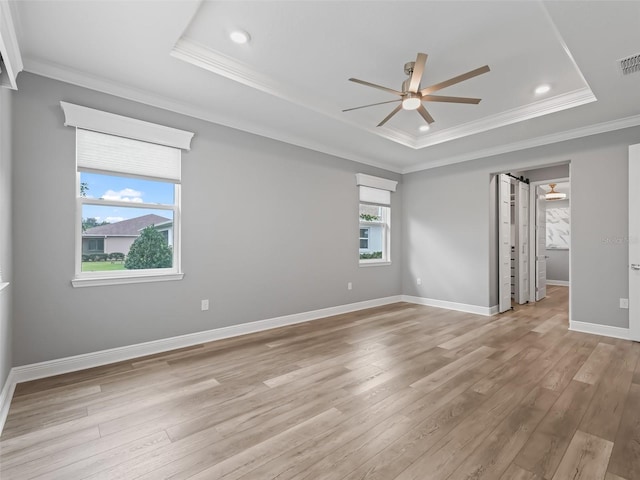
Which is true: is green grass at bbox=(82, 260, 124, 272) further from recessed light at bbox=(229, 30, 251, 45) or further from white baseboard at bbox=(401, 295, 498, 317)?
white baseboard at bbox=(401, 295, 498, 317)

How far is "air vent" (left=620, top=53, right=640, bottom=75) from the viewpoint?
2.63 meters

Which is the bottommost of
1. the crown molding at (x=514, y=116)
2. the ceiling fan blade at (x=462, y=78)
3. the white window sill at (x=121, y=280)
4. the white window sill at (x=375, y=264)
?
the white window sill at (x=375, y=264)

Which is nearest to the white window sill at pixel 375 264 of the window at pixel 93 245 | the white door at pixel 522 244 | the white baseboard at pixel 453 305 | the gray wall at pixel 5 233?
the white baseboard at pixel 453 305

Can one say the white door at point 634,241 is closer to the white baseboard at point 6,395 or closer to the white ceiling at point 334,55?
the white ceiling at point 334,55

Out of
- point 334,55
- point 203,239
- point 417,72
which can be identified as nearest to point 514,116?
point 417,72

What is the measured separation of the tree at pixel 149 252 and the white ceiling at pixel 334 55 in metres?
1.45

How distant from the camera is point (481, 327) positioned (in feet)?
14.3

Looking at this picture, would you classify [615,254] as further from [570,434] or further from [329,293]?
[329,293]

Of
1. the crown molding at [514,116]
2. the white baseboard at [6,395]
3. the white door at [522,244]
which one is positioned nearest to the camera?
the white baseboard at [6,395]

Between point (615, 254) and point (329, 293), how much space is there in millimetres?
3864

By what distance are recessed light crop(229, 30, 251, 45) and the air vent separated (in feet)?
10.6

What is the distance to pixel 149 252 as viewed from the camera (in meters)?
3.36

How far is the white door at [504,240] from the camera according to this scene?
5.31 meters

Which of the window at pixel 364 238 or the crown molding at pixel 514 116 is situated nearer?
the crown molding at pixel 514 116
